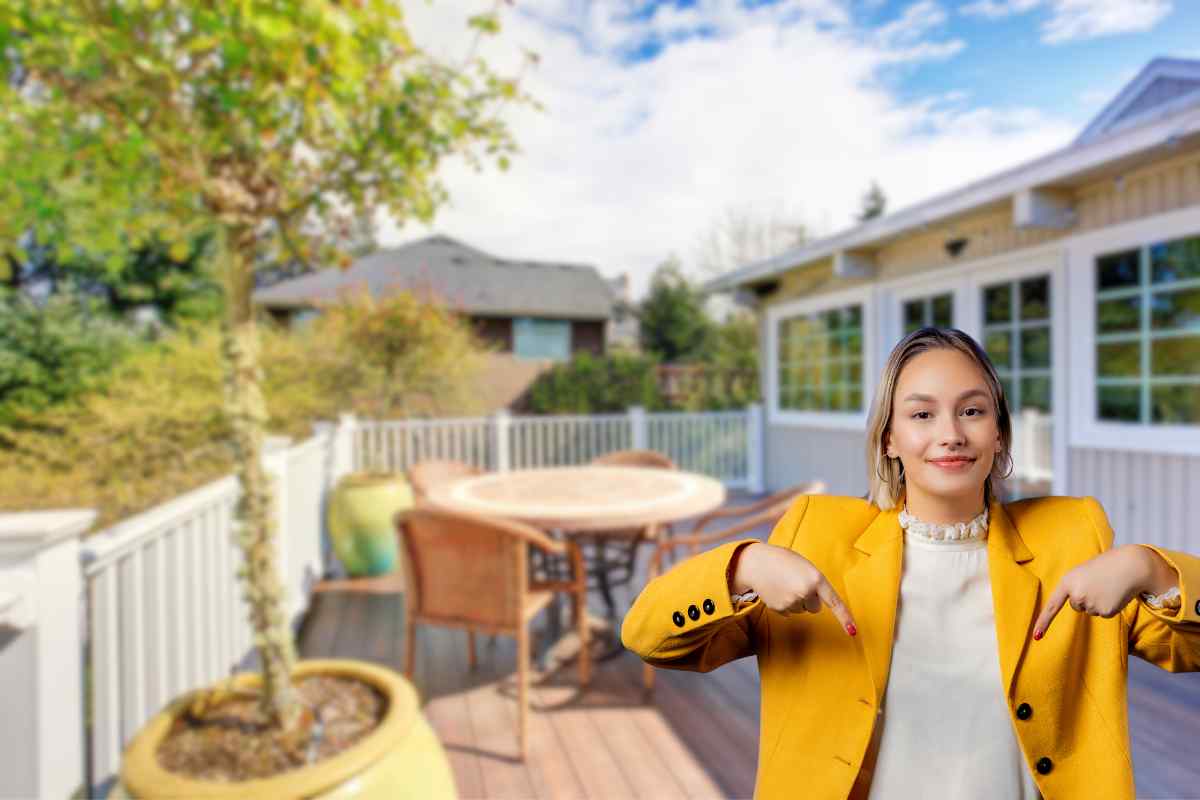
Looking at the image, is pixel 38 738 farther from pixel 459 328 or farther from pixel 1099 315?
pixel 459 328

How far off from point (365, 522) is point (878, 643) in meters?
4.26

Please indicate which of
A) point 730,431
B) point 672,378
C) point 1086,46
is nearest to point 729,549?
point 1086,46

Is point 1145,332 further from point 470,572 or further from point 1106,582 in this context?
point 1106,582

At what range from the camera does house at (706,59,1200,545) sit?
3.34 m

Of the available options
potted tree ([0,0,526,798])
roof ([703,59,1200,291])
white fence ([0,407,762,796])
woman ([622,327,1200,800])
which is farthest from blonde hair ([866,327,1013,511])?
roof ([703,59,1200,291])

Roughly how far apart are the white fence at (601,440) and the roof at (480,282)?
21.0 feet

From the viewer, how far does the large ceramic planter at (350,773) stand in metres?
1.34

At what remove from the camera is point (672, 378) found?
35.4 feet

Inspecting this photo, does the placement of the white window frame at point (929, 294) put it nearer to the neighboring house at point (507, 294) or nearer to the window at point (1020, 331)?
the window at point (1020, 331)

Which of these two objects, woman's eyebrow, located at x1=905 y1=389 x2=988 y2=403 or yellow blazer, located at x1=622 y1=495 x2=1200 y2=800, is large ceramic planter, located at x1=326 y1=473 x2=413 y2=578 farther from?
woman's eyebrow, located at x1=905 y1=389 x2=988 y2=403

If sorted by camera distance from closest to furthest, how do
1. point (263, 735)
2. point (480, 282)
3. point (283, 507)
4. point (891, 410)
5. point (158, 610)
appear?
point (891, 410)
point (263, 735)
point (158, 610)
point (283, 507)
point (480, 282)

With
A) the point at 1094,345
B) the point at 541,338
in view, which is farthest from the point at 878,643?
the point at 541,338

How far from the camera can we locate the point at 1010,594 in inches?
23.6

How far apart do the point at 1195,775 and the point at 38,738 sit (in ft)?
10.1
